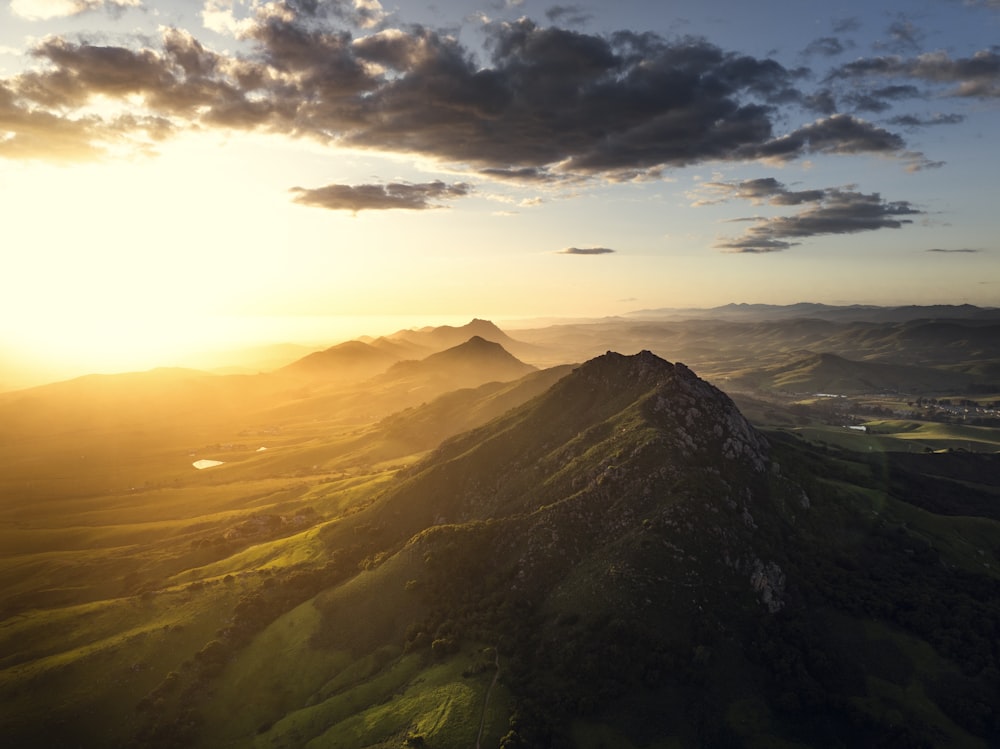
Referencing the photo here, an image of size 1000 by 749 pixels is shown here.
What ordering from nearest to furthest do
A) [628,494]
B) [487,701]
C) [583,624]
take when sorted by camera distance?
[487,701] → [583,624] → [628,494]

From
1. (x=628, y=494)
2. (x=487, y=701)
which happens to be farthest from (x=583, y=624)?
(x=628, y=494)

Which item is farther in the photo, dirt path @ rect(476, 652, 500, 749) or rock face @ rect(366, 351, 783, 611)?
rock face @ rect(366, 351, 783, 611)

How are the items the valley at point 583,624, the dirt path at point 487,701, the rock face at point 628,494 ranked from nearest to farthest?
the dirt path at point 487,701, the valley at point 583,624, the rock face at point 628,494

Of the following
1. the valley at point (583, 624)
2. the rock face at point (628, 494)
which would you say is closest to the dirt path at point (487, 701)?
the valley at point (583, 624)

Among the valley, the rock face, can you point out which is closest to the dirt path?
the valley

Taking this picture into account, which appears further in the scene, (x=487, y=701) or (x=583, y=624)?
→ (x=583, y=624)

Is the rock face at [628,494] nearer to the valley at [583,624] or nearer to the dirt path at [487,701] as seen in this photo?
the valley at [583,624]

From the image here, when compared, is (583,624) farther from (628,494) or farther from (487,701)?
(628,494)

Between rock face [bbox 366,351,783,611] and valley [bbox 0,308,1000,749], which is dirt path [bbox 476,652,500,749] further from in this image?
rock face [bbox 366,351,783,611]

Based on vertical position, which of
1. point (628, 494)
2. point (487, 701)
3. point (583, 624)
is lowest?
point (487, 701)

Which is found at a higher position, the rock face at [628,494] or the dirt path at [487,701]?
the rock face at [628,494]

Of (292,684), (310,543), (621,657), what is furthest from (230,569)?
(621,657)

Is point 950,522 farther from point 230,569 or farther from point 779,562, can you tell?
point 230,569
